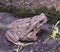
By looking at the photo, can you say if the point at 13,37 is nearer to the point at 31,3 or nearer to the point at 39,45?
the point at 39,45

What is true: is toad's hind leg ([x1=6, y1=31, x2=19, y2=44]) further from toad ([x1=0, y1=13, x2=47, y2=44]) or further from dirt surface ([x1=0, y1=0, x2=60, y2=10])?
dirt surface ([x1=0, y1=0, x2=60, y2=10])

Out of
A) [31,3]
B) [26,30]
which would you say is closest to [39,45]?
[26,30]

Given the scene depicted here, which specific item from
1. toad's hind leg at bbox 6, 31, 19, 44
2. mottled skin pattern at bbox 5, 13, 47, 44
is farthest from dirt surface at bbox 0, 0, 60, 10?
toad's hind leg at bbox 6, 31, 19, 44

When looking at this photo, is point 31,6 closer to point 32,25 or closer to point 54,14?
point 54,14

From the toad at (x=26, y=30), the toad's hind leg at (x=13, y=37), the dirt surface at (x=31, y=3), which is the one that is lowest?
the toad's hind leg at (x=13, y=37)

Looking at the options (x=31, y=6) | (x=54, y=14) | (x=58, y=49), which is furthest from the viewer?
(x=31, y=6)

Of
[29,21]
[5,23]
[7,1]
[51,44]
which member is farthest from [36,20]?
[7,1]

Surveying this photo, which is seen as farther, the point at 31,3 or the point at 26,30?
the point at 31,3

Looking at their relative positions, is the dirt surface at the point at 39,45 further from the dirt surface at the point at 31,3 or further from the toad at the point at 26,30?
the dirt surface at the point at 31,3

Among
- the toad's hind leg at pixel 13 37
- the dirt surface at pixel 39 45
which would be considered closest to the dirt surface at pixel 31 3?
the dirt surface at pixel 39 45
